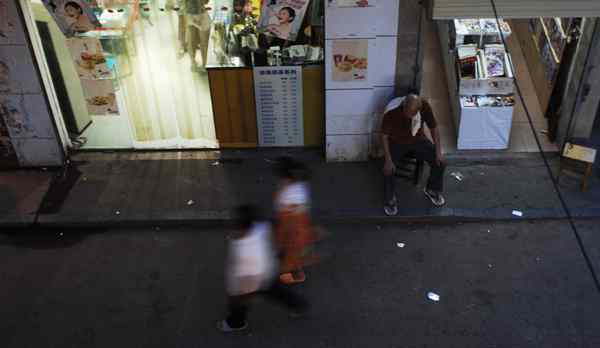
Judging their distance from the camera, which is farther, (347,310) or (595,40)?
(595,40)

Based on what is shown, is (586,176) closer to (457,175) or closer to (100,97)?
(457,175)

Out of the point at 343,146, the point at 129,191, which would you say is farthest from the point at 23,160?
the point at 343,146

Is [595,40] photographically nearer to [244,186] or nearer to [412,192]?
[412,192]

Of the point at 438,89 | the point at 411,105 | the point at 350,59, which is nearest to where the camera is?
the point at 411,105

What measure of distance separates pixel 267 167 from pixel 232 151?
2.44 ft

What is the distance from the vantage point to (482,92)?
7953 mm

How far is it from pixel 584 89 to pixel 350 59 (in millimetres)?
3324

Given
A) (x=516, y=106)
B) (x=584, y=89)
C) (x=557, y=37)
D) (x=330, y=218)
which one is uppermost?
(x=557, y=37)

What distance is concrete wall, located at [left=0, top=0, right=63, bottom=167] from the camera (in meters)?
7.29

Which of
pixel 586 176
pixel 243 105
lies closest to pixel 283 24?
pixel 243 105

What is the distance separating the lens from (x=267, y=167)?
8070 mm

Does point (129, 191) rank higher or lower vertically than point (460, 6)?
lower

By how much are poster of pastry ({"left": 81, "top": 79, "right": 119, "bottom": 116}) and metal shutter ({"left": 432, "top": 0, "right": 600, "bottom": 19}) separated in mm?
4715

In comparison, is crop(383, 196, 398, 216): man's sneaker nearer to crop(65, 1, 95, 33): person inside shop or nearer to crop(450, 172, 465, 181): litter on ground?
crop(450, 172, 465, 181): litter on ground
